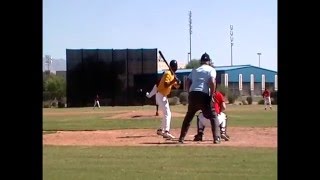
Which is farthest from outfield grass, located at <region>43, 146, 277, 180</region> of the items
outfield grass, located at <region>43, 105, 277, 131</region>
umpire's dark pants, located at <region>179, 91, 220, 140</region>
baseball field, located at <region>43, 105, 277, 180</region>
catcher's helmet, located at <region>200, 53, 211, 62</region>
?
outfield grass, located at <region>43, 105, 277, 131</region>

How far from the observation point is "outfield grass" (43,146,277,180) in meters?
7.83

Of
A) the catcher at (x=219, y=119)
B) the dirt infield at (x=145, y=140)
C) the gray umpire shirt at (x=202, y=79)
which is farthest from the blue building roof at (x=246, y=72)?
the gray umpire shirt at (x=202, y=79)

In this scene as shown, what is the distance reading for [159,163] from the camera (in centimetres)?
920

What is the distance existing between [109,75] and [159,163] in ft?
175

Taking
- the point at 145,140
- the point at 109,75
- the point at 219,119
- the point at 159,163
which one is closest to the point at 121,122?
the point at 145,140

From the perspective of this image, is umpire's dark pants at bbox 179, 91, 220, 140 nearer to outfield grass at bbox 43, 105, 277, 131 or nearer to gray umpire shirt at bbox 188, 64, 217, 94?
gray umpire shirt at bbox 188, 64, 217, 94

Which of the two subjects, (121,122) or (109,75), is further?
(109,75)

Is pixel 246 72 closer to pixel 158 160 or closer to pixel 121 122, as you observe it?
pixel 121 122

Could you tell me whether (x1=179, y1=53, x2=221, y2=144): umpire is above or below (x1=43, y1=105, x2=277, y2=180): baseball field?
above

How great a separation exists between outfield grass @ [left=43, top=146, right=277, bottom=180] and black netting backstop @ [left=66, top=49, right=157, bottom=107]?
161 feet

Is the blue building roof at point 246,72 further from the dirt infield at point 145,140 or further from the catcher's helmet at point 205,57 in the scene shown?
→ the catcher's helmet at point 205,57
